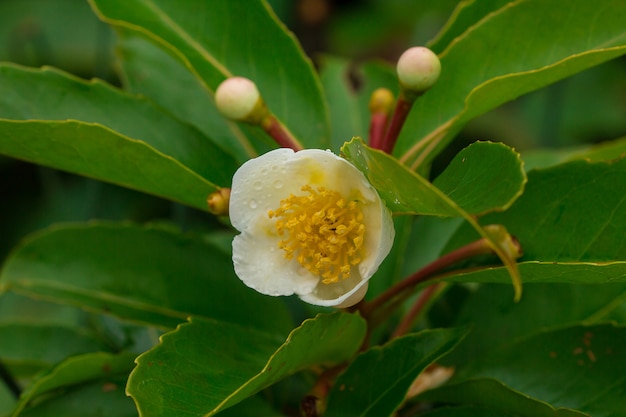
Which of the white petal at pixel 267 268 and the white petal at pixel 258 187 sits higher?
the white petal at pixel 258 187

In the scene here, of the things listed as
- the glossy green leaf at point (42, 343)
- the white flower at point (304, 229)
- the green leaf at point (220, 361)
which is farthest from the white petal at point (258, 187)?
the glossy green leaf at point (42, 343)

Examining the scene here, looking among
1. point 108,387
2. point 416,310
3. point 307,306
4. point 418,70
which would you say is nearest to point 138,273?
point 108,387

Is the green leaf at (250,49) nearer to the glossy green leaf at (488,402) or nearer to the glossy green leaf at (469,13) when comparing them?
the glossy green leaf at (469,13)

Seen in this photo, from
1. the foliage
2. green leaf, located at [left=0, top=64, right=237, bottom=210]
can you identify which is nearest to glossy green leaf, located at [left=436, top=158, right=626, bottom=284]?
the foliage

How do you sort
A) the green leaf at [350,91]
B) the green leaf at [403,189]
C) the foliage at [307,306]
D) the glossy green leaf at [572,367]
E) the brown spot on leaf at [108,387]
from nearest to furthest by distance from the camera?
the green leaf at [403,189], the foliage at [307,306], the glossy green leaf at [572,367], the brown spot on leaf at [108,387], the green leaf at [350,91]

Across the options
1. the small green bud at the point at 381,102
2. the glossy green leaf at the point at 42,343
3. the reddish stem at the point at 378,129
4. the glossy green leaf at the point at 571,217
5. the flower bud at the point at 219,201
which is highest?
the glossy green leaf at the point at 42,343

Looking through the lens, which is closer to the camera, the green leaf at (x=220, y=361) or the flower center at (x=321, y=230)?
the green leaf at (x=220, y=361)

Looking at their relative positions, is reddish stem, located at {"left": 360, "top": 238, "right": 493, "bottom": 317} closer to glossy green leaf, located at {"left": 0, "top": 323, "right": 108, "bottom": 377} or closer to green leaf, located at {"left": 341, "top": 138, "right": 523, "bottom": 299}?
green leaf, located at {"left": 341, "top": 138, "right": 523, "bottom": 299}
